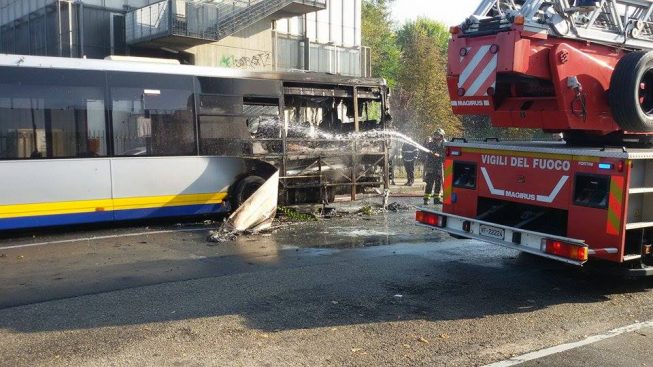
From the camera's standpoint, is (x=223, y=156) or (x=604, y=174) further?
(x=223, y=156)

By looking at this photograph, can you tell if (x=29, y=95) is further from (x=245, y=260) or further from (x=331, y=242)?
(x=331, y=242)

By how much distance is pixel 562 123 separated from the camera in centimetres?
691

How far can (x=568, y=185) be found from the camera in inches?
259

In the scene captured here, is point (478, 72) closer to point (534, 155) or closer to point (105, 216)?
point (534, 155)

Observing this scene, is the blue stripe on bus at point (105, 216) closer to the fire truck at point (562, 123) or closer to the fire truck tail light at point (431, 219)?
the fire truck tail light at point (431, 219)

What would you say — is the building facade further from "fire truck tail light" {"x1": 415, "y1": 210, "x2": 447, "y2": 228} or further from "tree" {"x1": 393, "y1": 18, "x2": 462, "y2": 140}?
"fire truck tail light" {"x1": 415, "y1": 210, "x2": 447, "y2": 228}

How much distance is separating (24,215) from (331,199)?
19.2 feet

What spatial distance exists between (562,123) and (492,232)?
1533mm

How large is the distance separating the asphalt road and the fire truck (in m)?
0.67

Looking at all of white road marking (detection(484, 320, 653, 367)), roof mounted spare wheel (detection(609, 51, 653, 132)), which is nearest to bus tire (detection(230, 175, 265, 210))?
roof mounted spare wheel (detection(609, 51, 653, 132))

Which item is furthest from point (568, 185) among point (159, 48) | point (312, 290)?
point (159, 48)

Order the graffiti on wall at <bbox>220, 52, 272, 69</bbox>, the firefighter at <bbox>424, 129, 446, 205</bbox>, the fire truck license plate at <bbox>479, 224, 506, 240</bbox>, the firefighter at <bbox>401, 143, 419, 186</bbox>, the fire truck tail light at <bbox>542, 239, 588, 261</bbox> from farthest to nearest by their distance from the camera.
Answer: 1. the graffiti on wall at <bbox>220, 52, 272, 69</bbox>
2. the firefighter at <bbox>401, 143, 419, 186</bbox>
3. the firefighter at <bbox>424, 129, 446, 205</bbox>
4. the fire truck license plate at <bbox>479, 224, 506, 240</bbox>
5. the fire truck tail light at <bbox>542, 239, 588, 261</bbox>

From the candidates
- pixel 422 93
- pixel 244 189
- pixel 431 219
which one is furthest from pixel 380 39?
pixel 431 219

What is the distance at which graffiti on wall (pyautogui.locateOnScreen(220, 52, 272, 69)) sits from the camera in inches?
992
